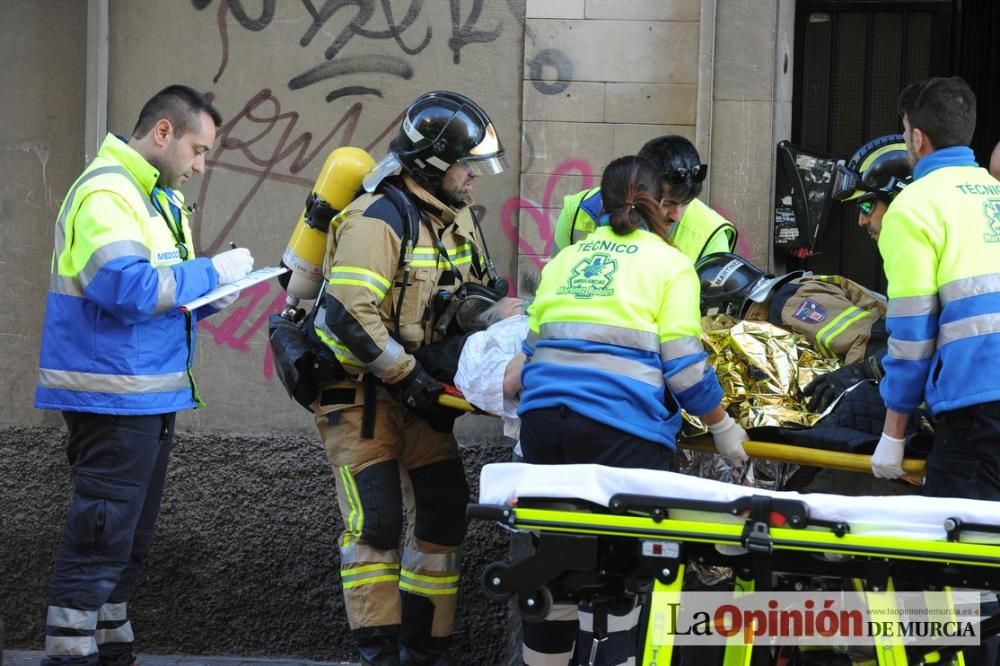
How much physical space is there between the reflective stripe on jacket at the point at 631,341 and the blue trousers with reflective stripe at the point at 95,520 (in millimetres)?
1400

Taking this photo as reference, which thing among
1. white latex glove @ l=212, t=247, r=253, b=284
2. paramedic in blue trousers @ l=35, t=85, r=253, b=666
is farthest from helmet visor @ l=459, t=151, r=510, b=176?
paramedic in blue trousers @ l=35, t=85, r=253, b=666

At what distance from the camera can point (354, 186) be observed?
208 inches

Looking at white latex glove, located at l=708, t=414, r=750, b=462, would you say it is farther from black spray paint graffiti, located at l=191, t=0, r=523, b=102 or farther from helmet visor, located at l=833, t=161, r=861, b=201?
black spray paint graffiti, located at l=191, t=0, r=523, b=102

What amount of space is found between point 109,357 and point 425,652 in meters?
1.58

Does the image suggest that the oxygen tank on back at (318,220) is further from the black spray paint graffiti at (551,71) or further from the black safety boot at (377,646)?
the black safety boot at (377,646)

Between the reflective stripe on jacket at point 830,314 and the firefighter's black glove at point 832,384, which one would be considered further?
the reflective stripe on jacket at point 830,314

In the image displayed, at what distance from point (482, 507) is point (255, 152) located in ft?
10.2

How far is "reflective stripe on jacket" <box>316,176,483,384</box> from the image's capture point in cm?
485

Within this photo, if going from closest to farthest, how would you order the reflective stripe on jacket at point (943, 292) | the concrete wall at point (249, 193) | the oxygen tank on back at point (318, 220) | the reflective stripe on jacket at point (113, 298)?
the reflective stripe on jacket at point (943, 292), the reflective stripe on jacket at point (113, 298), the oxygen tank on back at point (318, 220), the concrete wall at point (249, 193)

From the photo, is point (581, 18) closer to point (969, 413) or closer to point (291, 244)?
point (291, 244)

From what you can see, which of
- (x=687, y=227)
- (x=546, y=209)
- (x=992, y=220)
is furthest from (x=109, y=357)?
(x=992, y=220)

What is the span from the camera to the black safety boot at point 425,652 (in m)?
5.16

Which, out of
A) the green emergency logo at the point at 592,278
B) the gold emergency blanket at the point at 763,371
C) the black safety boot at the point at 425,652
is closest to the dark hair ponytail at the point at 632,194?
the green emergency logo at the point at 592,278

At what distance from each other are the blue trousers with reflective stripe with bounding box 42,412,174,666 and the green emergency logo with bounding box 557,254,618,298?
1519 millimetres
